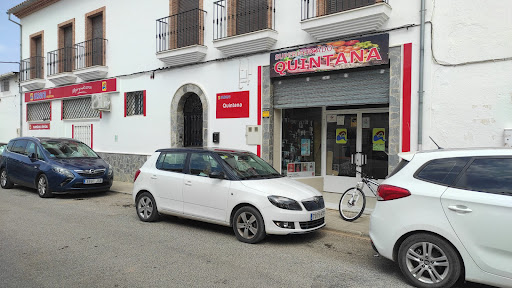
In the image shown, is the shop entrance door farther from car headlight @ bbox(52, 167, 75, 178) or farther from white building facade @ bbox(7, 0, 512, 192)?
car headlight @ bbox(52, 167, 75, 178)

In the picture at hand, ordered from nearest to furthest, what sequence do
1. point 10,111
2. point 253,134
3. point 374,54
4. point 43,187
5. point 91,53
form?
point 374,54 < point 43,187 < point 253,134 < point 91,53 < point 10,111

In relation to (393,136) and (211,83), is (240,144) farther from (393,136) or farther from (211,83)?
(393,136)

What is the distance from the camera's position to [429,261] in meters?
4.05

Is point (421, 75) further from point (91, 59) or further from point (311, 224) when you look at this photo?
point (91, 59)

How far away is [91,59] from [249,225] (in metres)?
12.5

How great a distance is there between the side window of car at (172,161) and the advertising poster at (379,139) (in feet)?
16.3

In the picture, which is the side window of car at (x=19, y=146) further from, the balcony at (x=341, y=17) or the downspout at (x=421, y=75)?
the downspout at (x=421, y=75)

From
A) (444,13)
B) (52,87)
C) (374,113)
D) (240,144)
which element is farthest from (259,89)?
(52,87)

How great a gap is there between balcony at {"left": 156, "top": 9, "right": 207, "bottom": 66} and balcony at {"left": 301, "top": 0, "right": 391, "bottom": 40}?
3557mm

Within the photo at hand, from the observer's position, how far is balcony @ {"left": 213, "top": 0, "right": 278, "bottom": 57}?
9836mm

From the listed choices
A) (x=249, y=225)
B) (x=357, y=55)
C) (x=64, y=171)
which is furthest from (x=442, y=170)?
(x=64, y=171)

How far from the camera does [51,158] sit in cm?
1024

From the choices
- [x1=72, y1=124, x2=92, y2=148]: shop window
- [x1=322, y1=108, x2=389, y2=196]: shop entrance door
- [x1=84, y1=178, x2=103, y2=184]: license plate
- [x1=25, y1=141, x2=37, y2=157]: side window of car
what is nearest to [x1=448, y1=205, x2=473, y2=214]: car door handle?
[x1=322, y1=108, x2=389, y2=196]: shop entrance door

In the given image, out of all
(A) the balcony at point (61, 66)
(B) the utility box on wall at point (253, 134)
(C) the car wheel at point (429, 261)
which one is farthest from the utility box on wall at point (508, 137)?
(A) the balcony at point (61, 66)
